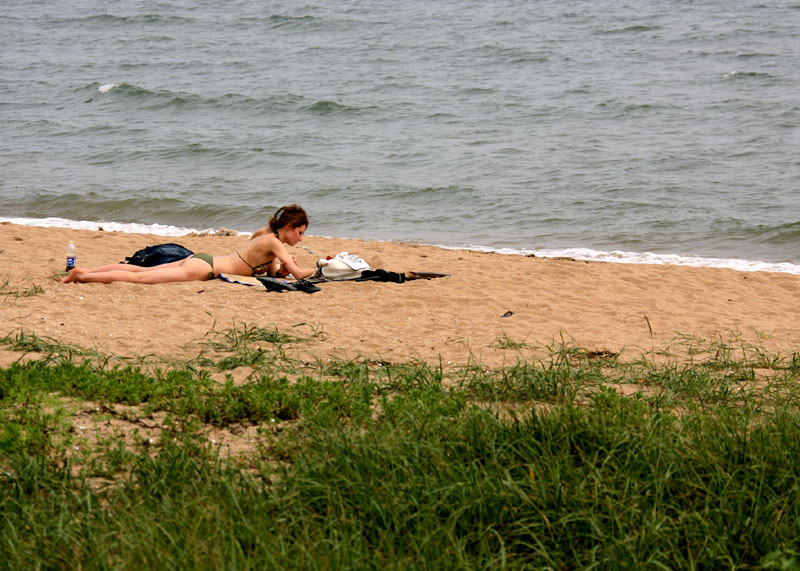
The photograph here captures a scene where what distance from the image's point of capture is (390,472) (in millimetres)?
3289

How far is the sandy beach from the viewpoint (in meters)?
5.71

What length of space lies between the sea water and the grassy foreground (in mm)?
7460

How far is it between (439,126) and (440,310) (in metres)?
12.7

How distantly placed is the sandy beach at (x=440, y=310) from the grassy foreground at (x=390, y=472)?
1.07 m

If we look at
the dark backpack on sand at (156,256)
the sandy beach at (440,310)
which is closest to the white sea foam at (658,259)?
the sandy beach at (440,310)

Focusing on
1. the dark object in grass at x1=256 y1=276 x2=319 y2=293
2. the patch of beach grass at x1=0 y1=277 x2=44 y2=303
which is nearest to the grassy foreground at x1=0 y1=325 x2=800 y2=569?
the patch of beach grass at x1=0 y1=277 x2=44 y2=303

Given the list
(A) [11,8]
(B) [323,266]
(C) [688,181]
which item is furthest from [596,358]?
(A) [11,8]

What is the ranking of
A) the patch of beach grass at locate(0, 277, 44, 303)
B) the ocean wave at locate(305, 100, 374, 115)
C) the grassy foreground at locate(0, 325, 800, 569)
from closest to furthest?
the grassy foreground at locate(0, 325, 800, 569) < the patch of beach grass at locate(0, 277, 44, 303) < the ocean wave at locate(305, 100, 374, 115)

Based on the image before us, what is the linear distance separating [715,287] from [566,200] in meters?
5.25

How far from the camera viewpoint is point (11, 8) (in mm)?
38938

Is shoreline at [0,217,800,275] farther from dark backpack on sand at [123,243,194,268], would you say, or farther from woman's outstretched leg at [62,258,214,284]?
woman's outstretched leg at [62,258,214,284]

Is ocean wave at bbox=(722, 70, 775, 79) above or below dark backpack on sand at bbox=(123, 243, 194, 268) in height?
above

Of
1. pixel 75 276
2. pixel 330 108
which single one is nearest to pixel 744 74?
pixel 330 108

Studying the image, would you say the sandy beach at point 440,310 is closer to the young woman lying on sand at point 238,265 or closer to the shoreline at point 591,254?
the young woman lying on sand at point 238,265
